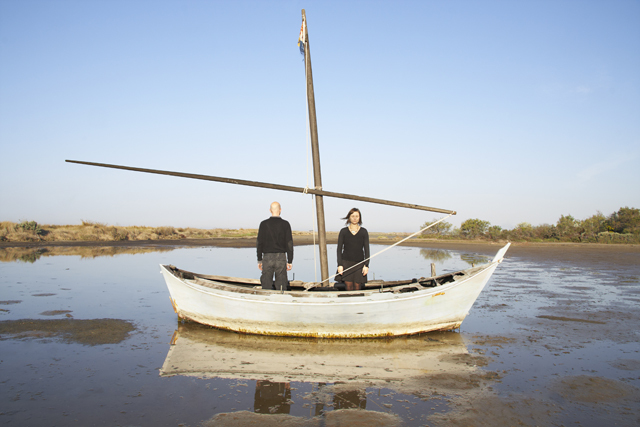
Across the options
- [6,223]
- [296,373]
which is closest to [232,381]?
[296,373]

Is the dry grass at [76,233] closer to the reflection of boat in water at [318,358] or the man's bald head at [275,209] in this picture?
the reflection of boat in water at [318,358]

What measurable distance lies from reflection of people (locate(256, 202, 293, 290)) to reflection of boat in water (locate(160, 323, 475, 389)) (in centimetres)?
119

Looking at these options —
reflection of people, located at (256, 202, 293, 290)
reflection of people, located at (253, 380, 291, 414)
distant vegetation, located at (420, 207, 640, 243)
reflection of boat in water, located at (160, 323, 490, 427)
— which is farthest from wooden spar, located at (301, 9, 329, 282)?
distant vegetation, located at (420, 207, 640, 243)

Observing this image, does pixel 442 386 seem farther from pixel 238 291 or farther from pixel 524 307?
pixel 524 307

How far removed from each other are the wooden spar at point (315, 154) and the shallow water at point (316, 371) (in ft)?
6.53

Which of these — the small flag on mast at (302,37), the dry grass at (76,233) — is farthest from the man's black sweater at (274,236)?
the dry grass at (76,233)

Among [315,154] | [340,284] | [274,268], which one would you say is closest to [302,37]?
[315,154]

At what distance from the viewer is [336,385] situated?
497 centimetres

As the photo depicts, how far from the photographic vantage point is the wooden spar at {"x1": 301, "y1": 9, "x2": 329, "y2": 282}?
8539mm

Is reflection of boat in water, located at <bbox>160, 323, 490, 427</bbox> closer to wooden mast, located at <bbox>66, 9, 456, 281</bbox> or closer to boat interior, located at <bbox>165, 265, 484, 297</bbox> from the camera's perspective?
boat interior, located at <bbox>165, 265, 484, 297</bbox>

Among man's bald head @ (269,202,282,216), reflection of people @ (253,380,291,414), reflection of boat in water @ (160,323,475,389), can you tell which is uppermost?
man's bald head @ (269,202,282,216)

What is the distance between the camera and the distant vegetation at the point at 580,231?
29984 millimetres

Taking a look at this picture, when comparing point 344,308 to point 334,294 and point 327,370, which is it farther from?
point 327,370

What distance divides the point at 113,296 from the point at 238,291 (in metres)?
5.86
